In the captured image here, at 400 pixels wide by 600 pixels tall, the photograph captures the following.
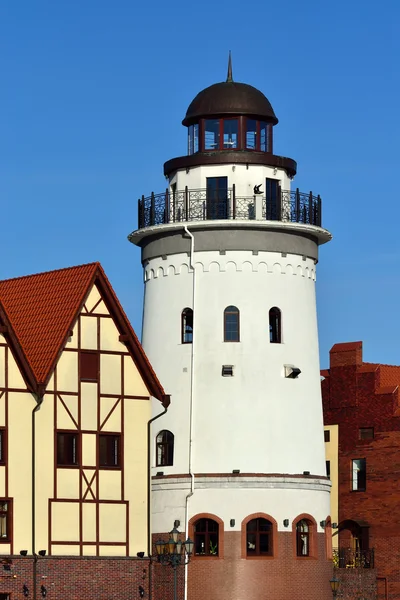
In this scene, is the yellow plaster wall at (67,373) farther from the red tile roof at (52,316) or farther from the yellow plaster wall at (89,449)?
the yellow plaster wall at (89,449)

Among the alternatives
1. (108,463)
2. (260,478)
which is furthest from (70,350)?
(260,478)

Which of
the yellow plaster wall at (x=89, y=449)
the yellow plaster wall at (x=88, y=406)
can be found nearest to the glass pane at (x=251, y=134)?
the yellow plaster wall at (x=88, y=406)

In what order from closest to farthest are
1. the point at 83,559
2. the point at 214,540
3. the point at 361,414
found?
the point at 83,559
the point at 214,540
the point at 361,414

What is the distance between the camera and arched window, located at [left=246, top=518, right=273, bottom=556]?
78.0 meters

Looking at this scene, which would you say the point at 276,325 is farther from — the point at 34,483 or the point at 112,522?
the point at 34,483

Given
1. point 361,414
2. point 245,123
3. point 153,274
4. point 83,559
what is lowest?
point 83,559

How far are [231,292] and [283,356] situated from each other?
3.65 m

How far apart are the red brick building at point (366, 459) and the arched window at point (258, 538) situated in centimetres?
823

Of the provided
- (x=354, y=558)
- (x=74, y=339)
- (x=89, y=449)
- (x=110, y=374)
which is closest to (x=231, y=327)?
(x=110, y=374)

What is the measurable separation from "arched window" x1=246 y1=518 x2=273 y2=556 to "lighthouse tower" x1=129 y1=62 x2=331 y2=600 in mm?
61

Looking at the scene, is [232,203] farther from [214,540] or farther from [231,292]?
[214,540]

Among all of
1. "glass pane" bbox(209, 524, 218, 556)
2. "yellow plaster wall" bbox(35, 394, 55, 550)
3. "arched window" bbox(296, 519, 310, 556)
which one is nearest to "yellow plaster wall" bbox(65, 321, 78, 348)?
"yellow plaster wall" bbox(35, 394, 55, 550)

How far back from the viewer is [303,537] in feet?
261

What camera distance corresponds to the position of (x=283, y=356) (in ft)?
262
